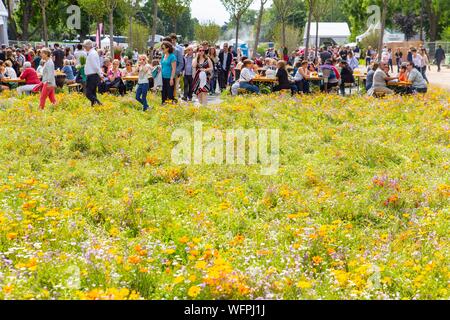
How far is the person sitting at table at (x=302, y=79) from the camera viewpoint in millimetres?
19953

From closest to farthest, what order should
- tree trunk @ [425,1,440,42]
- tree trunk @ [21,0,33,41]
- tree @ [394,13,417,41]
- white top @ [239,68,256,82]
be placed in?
white top @ [239,68,256,82]
tree trunk @ [21,0,33,41]
tree trunk @ [425,1,440,42]
tree @ [394,13,417,41]

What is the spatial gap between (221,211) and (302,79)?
43.8 ft

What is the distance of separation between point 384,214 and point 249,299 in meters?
3.55

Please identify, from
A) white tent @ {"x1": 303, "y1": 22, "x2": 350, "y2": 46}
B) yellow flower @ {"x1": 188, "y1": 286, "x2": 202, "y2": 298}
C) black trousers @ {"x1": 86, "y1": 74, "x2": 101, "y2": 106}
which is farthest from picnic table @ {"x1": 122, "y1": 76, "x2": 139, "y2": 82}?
white tent @ {"x1": 303, "y1": 22, "x2": 350, "y2": 46}

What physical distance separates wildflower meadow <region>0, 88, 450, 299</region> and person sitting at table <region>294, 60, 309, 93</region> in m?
5.86

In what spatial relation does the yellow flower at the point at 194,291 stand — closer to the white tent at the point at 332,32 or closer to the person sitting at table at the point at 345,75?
the person sitting at table at the point at 345,75

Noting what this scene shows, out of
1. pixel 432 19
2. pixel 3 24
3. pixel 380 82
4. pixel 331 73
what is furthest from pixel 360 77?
pixel 432 19

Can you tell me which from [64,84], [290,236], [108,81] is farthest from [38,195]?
[64,84]

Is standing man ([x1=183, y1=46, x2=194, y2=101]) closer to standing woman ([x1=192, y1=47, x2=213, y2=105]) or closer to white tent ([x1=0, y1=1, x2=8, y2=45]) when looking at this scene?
standing woman ([x1=192, y1=47, x2=213, y2=105])

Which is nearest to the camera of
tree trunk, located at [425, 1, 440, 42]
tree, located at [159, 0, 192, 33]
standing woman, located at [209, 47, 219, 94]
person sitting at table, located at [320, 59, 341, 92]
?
person sitting at table, located at [320, 59, 341, 92]

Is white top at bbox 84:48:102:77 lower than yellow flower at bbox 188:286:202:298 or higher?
higher

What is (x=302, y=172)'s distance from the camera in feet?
31.5

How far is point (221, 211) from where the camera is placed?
24.3ft

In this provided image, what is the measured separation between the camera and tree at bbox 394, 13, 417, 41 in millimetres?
79938
